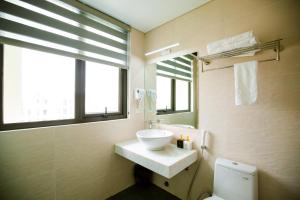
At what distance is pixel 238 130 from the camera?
1337 mm

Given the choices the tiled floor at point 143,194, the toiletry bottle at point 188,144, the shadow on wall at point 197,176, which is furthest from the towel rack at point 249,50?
the tiled floor at point 143,194

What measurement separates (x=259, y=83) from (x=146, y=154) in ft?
4.37

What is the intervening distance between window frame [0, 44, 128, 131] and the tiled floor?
1071 mm

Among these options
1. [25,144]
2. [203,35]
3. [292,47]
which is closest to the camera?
[292,47]

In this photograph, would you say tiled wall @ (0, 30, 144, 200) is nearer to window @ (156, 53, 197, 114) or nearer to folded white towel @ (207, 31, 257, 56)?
window @ (156, 53, 197, 114)

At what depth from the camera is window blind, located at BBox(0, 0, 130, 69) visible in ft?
3.90

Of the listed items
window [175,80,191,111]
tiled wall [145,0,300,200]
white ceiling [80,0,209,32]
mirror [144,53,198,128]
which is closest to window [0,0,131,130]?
white ceiling [80,0,209,32]

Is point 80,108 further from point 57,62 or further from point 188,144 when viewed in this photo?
Result: point 188,144

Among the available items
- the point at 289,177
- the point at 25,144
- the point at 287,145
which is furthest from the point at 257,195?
the point at 25,144

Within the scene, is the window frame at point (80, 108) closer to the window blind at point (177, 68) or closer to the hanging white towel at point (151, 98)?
the hanging white towel at point (151, 98)

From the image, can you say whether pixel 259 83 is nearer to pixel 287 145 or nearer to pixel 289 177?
pixel 287 145

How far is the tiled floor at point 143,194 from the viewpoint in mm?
1798

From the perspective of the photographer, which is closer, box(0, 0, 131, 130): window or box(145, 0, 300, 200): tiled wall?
box(145, 0, 300, 200): tiled wall

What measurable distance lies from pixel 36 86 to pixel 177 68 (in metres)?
1.71
